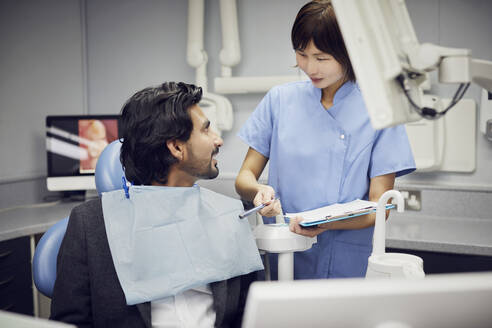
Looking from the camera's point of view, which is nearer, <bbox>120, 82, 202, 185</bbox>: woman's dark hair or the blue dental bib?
the blue dental bib

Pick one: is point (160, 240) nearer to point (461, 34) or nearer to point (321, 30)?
point (321, 30)

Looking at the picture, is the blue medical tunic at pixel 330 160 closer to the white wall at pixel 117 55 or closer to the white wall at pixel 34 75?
the white wall at pixel 117 55

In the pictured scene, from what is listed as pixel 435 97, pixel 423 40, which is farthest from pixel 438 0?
pixel 435 97

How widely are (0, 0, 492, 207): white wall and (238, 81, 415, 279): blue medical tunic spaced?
113 centimetres

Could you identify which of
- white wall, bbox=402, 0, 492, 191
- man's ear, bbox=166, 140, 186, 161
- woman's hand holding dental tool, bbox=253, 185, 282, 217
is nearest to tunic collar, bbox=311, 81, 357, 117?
woman's hand holding dental tool, bbox=253, 185, 282, 217

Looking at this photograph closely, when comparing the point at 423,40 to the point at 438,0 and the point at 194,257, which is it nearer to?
the point at 438,0

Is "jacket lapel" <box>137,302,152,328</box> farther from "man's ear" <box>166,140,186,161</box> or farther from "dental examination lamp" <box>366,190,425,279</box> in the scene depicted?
"dental examination lamp" <box>366,190,425,279</box>

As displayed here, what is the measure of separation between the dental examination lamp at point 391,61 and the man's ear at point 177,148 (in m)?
0.70

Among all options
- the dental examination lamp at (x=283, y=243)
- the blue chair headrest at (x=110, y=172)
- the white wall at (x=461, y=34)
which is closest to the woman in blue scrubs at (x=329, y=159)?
the dental examination lamp at (x=283, y=243)

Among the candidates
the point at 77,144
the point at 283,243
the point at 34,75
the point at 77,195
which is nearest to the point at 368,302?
the point at 283,243

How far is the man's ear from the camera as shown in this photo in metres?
1.38

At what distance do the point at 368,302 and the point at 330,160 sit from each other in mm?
908

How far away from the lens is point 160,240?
50.7 inches

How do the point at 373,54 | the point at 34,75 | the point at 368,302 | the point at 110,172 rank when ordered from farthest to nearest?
the point at 34,75 < the point at 110,172 < the point at 373,54 < the point at 368,302
